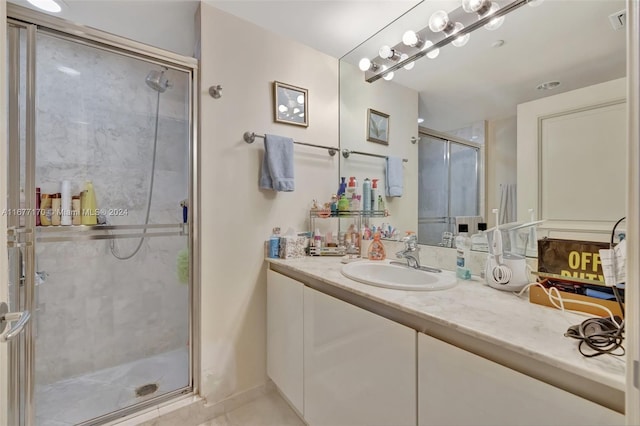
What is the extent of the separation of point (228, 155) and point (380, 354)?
49.9 inches

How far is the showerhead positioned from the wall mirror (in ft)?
4.40

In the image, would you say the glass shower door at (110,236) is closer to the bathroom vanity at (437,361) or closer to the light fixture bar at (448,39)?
the bathroom vanity at (437,361)

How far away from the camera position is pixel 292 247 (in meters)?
1.67

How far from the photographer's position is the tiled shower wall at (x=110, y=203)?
1632 millimetres

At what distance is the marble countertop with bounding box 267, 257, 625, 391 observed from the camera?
556 mm

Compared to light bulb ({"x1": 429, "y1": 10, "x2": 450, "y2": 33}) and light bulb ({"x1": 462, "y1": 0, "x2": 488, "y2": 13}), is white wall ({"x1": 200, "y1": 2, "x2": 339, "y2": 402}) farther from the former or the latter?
light bulb ({"x1": 462, "y1": 0, "x2": 488, "y2": 13})

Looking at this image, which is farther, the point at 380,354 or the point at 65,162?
the point at 65,162

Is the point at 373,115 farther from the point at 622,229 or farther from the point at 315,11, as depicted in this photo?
the point at 622,229

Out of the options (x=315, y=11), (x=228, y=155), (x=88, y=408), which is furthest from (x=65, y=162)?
(x=315, y=11)

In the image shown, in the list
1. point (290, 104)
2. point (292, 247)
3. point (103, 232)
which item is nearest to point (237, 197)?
point (292, 247)

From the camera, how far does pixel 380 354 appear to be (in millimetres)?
947

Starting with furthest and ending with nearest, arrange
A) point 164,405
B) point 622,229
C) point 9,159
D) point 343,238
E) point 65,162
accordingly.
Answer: point 343,238, point 65,162, point 164,405, point 9,159, point 622,229

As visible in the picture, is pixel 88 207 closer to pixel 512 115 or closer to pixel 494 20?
pixel 512 115

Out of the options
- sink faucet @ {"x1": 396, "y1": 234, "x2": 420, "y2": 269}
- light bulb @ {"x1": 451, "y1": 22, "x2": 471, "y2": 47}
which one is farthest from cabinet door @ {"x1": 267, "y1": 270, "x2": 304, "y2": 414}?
light bulb @ {"x1": 451, "y1": 22, "x2": 471, "y2": 47}
